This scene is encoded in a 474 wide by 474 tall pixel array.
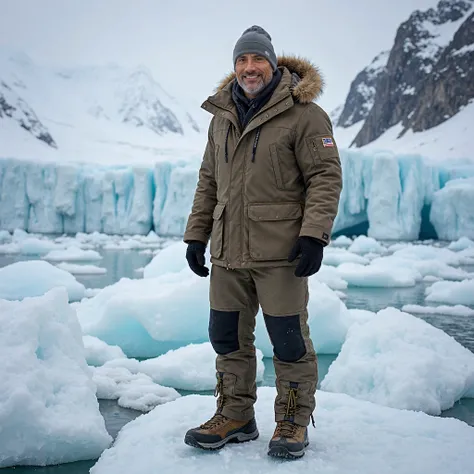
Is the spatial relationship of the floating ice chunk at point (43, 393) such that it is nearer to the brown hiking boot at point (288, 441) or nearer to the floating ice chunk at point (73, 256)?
the brown hiking boot at point (288, 441)

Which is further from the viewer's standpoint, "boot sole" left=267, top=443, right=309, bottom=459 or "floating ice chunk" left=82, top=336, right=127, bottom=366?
"floating ice chunk" left=82, top=336, right=127, bottom=366

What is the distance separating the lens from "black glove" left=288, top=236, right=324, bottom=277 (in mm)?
2004

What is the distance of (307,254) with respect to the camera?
6.57ft

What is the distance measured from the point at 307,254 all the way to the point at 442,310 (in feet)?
19.7

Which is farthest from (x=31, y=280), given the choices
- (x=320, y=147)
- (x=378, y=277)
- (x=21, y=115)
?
(x=21, y=115)

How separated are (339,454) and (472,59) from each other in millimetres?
50586

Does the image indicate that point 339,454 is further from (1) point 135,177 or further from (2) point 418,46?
(2) point 418,46

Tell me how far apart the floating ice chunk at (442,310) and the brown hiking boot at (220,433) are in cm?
553

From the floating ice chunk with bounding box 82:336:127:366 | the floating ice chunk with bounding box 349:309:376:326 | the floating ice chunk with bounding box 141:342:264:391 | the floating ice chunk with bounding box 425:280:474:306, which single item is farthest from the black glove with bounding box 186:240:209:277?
the floating ice chunk with bounding box 425:280:474:306

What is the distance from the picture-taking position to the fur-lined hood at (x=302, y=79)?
2.17 meters

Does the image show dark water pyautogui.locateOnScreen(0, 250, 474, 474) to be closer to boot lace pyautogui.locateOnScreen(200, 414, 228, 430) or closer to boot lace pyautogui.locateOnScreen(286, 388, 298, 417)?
boot lace pyautogui.locateOnScreen(200, 414, 228, 430)

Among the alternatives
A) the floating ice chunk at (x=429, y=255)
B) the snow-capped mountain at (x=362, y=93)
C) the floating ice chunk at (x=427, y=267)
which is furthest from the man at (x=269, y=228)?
the snow-capped mountain at (x=362, y=93)

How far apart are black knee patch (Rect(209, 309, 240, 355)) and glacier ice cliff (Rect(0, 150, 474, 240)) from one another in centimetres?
2087

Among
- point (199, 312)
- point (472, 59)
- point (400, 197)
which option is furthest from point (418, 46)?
point (199, 312)
